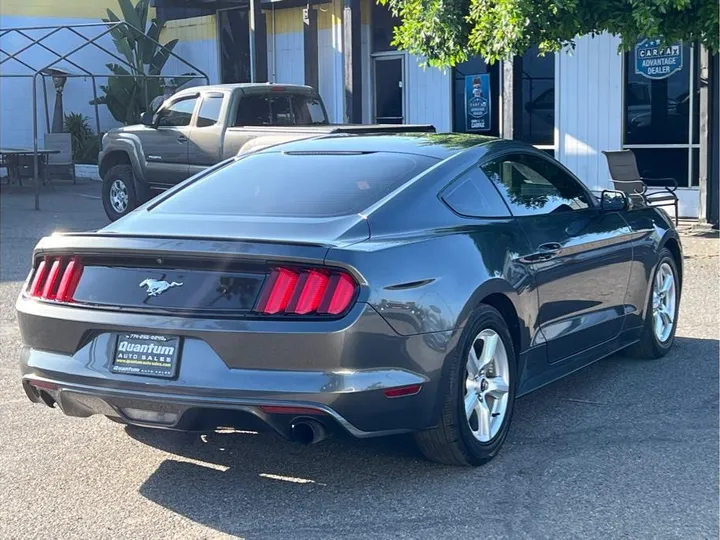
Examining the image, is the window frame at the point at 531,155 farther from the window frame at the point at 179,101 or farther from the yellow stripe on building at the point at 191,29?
the yellow stripe on building at the point at 191,29

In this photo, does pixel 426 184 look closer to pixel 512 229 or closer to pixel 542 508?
pixel 512 229

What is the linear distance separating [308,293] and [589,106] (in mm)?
12356

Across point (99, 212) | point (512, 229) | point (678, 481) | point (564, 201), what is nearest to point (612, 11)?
point (564, 201)

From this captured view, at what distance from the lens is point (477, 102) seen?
18328 millimetres

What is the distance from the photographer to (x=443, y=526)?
13.6ft

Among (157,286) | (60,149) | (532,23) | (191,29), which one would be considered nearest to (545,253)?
(157,286)

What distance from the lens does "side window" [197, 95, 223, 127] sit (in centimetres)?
1428

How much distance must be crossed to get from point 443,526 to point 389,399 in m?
0.55

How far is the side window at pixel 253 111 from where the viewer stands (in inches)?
560

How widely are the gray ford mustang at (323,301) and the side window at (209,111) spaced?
8.77 metres

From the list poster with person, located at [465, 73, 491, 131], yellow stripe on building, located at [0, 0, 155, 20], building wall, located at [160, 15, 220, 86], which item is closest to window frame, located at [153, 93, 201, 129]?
poster with person, located at [465, 73, 491, 131]

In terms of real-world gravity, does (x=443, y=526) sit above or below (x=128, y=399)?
below

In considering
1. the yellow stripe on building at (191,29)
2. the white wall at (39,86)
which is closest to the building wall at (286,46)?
the yellow stripe on building at (191,29)

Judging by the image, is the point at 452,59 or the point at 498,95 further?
the point at 498,95
